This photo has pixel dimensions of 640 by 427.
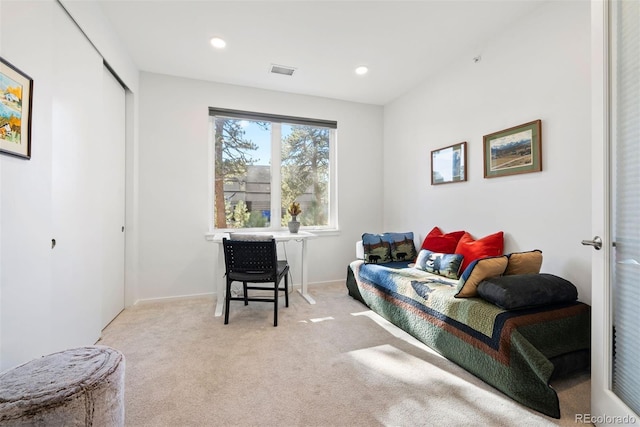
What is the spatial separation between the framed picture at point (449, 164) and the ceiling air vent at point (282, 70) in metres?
1.92

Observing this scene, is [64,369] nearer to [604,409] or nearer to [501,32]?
[604,409]

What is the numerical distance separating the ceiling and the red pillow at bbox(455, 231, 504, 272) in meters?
1.81

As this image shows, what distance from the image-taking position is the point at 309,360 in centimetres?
210

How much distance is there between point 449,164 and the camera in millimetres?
3242

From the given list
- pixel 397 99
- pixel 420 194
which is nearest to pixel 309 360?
pixel 420 194

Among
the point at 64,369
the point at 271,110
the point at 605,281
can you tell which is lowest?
the point at 64,369

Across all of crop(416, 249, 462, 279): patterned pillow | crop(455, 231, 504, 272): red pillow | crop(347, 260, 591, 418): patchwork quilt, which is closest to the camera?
crop(347, 260, 591, 418): patchwork quilt

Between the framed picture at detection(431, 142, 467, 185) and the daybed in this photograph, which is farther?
the framed picture at detection(431, 142, 467, 185)

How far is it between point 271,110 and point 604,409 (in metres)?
3.94

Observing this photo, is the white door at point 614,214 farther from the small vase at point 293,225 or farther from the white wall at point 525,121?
the small vase at point 293,225

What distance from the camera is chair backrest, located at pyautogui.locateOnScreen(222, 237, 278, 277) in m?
2.76

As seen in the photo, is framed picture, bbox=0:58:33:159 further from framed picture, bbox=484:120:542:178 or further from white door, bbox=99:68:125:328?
framed picture, bbox=484:120:542:178

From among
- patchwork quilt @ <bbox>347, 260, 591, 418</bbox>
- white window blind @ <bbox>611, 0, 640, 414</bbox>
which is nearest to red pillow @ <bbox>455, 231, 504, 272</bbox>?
patchwork quilt @ <bbox>347, 260, 591, 418</bbox>

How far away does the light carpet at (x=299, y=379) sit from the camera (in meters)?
1.53
